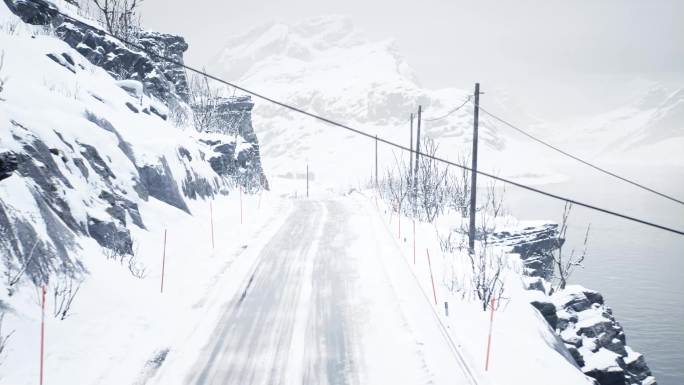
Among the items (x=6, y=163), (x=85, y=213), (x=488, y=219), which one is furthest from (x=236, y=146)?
(x=6, y=163)

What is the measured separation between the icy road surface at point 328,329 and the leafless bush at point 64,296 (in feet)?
8.80

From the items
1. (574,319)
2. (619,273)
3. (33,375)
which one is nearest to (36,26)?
(33,375)

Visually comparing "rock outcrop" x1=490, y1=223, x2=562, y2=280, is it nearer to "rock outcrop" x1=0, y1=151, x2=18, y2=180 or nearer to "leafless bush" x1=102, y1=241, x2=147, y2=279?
"leafless bush" x1=102, y1=241, x2=147, y2=279

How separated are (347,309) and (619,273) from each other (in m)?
46.4

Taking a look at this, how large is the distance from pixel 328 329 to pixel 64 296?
520cm

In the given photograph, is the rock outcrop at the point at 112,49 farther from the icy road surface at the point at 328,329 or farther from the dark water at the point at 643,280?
the dark water at the point at 643,280

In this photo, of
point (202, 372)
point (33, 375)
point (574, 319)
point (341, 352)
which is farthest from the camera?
point (574, 319)

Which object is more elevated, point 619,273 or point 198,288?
point 198,288

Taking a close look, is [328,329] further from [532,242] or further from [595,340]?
[532,242]

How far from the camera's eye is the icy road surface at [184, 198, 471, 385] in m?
7.81

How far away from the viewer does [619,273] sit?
152 feet

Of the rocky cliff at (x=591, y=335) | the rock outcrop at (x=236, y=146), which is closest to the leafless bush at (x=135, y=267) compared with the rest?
the rocky cliff at (x=591, y=335)

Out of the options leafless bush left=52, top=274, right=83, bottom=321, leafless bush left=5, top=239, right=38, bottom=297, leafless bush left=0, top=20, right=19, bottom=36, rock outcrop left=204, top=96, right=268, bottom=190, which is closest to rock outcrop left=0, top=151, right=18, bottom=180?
→ leafless bush left=5, top=239, right=38, bottom=297

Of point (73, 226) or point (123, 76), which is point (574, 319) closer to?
point (73, 226)
